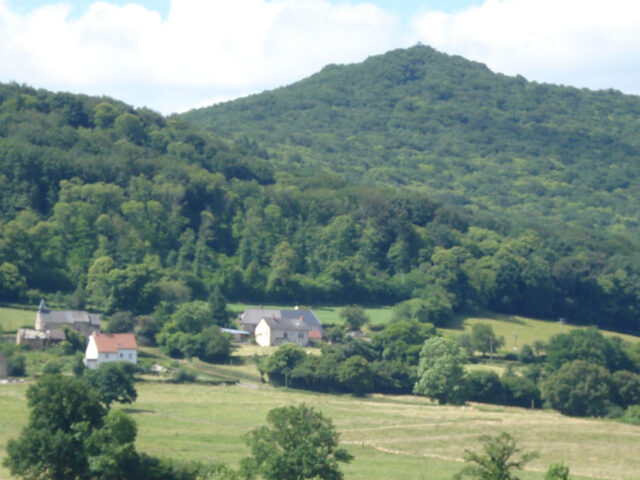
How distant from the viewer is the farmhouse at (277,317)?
95.1 metres

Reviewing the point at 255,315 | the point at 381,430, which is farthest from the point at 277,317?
the point at 381,430

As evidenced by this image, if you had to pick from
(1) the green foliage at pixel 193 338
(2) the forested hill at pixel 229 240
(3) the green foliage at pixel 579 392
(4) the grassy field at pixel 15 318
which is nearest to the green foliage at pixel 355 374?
(1) the green foliage at pixel 193 338

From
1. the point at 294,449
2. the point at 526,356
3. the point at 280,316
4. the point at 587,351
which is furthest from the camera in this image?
the point at 280,316

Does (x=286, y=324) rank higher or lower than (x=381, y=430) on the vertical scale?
higher

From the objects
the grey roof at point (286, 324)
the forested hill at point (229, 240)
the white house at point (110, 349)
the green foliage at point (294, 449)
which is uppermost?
the forested hill at point (229, 240)

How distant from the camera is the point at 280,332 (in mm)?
91875

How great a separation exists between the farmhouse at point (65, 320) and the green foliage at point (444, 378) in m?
26.6

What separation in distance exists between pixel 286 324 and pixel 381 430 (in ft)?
118

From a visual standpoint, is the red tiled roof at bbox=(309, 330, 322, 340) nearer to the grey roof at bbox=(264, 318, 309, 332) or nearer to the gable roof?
the grey roof at bbox=(264, 318, 309, 332)

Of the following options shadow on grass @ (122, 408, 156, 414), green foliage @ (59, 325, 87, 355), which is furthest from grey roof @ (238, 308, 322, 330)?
shadow on grass @ (122, 408, 156, 414)

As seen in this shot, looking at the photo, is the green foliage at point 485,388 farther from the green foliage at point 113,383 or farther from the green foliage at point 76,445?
the green foliage at point 76,445

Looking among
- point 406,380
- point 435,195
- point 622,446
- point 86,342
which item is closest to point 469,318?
point 406,380

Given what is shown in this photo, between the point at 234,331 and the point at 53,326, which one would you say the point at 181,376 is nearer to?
the point at 53,326

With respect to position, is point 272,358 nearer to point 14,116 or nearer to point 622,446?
point 622,446
